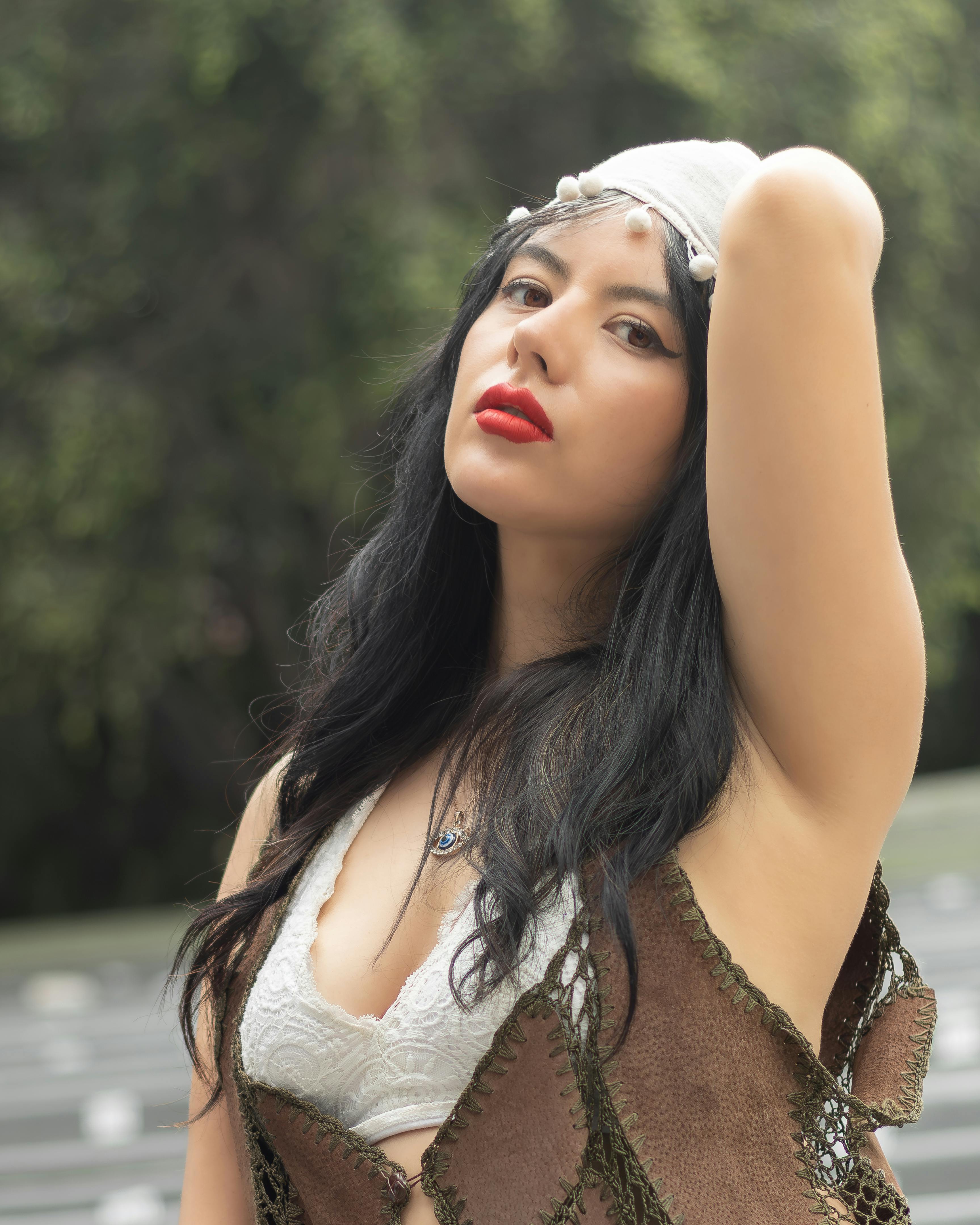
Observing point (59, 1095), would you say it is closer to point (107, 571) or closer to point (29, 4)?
point (107, 571)

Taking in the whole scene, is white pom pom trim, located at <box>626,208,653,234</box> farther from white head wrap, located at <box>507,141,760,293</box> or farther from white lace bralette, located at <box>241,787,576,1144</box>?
white lace bralette, located at <box>241,787,576,1144</box>

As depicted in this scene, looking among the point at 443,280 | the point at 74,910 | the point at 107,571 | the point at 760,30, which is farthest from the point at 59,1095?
the point at 760,30

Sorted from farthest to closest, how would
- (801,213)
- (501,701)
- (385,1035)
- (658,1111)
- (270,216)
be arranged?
1. (270,216)
2. (501,701)
3. (385,1035)
4. (658,1111)
5. (801,213)

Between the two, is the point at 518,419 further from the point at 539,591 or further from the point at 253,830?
the point at 253,830

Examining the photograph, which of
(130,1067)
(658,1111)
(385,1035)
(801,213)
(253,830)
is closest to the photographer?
(801,213)

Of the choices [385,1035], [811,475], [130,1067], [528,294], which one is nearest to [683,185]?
[528,294]

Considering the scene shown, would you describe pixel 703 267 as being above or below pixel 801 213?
below

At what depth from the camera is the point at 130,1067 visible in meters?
6.83

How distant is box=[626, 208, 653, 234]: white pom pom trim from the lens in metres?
1.56

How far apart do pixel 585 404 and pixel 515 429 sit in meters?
0.08

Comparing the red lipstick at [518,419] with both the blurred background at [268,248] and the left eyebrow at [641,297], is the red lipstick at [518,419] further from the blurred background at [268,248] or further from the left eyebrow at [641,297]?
the blurred background at [268,248]

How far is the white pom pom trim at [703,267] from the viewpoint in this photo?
1535mm

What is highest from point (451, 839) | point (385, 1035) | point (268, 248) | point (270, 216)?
point (451, 839)

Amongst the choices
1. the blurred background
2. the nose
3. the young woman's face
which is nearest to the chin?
the young woman's face
